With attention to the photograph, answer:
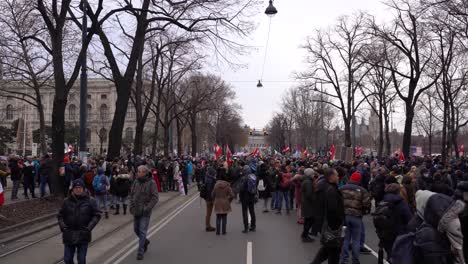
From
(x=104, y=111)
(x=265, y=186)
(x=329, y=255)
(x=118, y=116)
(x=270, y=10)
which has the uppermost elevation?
(x=104, y=111)

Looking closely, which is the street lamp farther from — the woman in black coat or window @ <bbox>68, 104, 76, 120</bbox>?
window @ <bbox>68, 104, 76, 120</bbox>

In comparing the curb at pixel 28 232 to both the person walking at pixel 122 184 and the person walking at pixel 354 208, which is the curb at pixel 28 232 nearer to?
the person walking at pixel 122 184

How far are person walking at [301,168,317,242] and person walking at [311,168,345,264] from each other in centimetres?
262

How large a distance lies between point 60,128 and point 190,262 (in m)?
9.69

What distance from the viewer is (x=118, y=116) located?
2197 cm

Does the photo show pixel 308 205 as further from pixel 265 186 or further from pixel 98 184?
pixel 98 184

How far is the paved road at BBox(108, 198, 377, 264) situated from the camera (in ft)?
31.4

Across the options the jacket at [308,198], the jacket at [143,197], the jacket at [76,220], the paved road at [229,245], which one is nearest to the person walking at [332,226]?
the paved road at [229,245]

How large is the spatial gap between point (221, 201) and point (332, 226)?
17.0 ft

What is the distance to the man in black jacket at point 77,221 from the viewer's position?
749cm

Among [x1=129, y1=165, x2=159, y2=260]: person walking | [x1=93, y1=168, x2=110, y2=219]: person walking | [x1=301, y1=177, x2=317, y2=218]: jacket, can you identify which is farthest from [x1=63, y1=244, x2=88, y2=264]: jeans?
[x1=93, y1=168, x2=110, y2=219]: person walking

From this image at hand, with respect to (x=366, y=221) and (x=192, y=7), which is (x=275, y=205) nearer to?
(x=366, y=221)

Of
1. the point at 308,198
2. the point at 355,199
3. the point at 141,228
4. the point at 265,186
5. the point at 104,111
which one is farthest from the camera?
the point at 104,111

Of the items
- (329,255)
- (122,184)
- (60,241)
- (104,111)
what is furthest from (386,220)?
(104,111)
